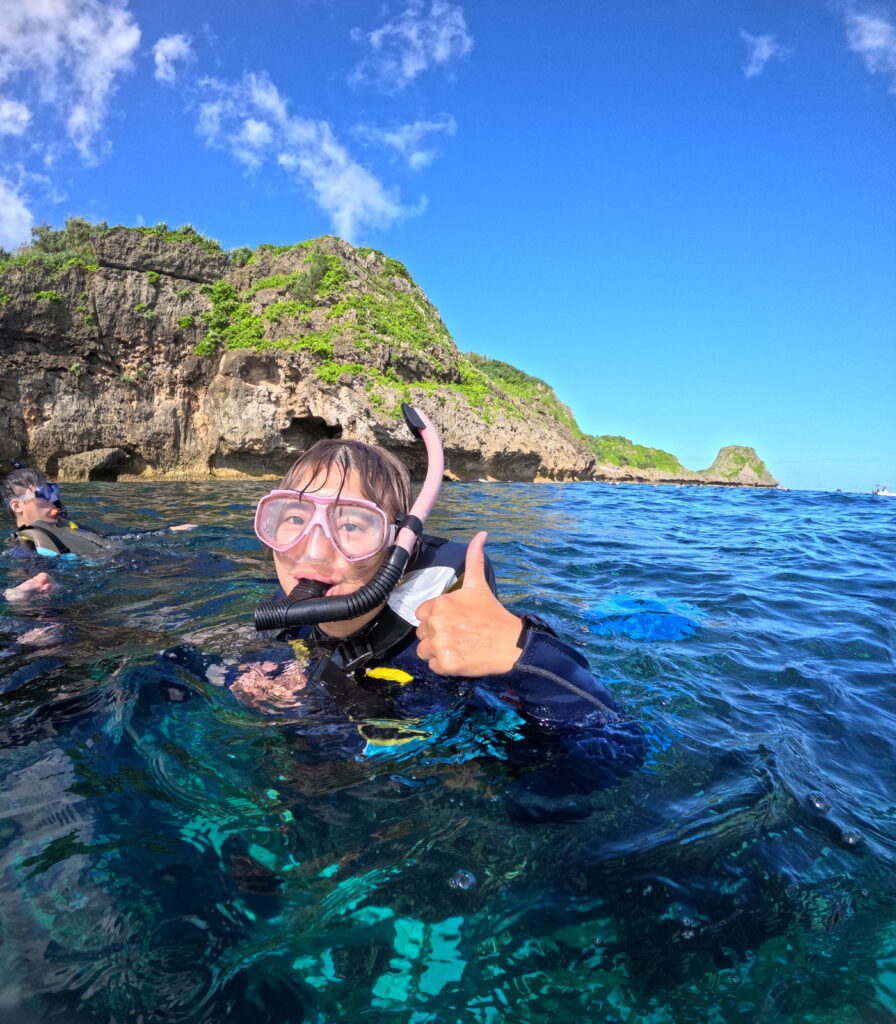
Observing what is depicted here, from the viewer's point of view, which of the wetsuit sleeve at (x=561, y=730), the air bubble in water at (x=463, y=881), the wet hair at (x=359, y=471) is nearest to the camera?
the air bubble in water at (x=463, y=881)

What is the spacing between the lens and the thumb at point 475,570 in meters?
1.50

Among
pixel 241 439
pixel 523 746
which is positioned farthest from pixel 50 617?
pixel 241 439

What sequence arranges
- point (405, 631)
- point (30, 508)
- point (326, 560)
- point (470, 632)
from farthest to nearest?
point (30, 508)
point (405, 631)
point (326, 560)
point (470, 632)

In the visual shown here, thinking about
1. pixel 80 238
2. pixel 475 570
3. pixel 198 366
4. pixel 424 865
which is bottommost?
pixel 424 865

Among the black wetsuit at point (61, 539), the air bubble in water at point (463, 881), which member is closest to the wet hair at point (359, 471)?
the air bubble in water at point (463, 881)

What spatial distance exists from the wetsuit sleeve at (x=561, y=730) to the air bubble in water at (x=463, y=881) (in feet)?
0.71

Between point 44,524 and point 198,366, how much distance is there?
1728 centimetres

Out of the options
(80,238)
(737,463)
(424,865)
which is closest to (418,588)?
(424,865)

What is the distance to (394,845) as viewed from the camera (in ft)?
4.15

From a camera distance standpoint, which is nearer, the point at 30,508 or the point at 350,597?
the point at 350,597

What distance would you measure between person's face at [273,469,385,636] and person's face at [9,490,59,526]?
164 inches

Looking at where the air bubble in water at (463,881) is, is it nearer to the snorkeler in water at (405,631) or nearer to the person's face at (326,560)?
the snorkeler in water at (405,631)

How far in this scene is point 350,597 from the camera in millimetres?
1543

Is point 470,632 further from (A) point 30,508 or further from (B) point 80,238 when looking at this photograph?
(B) point 80,238
